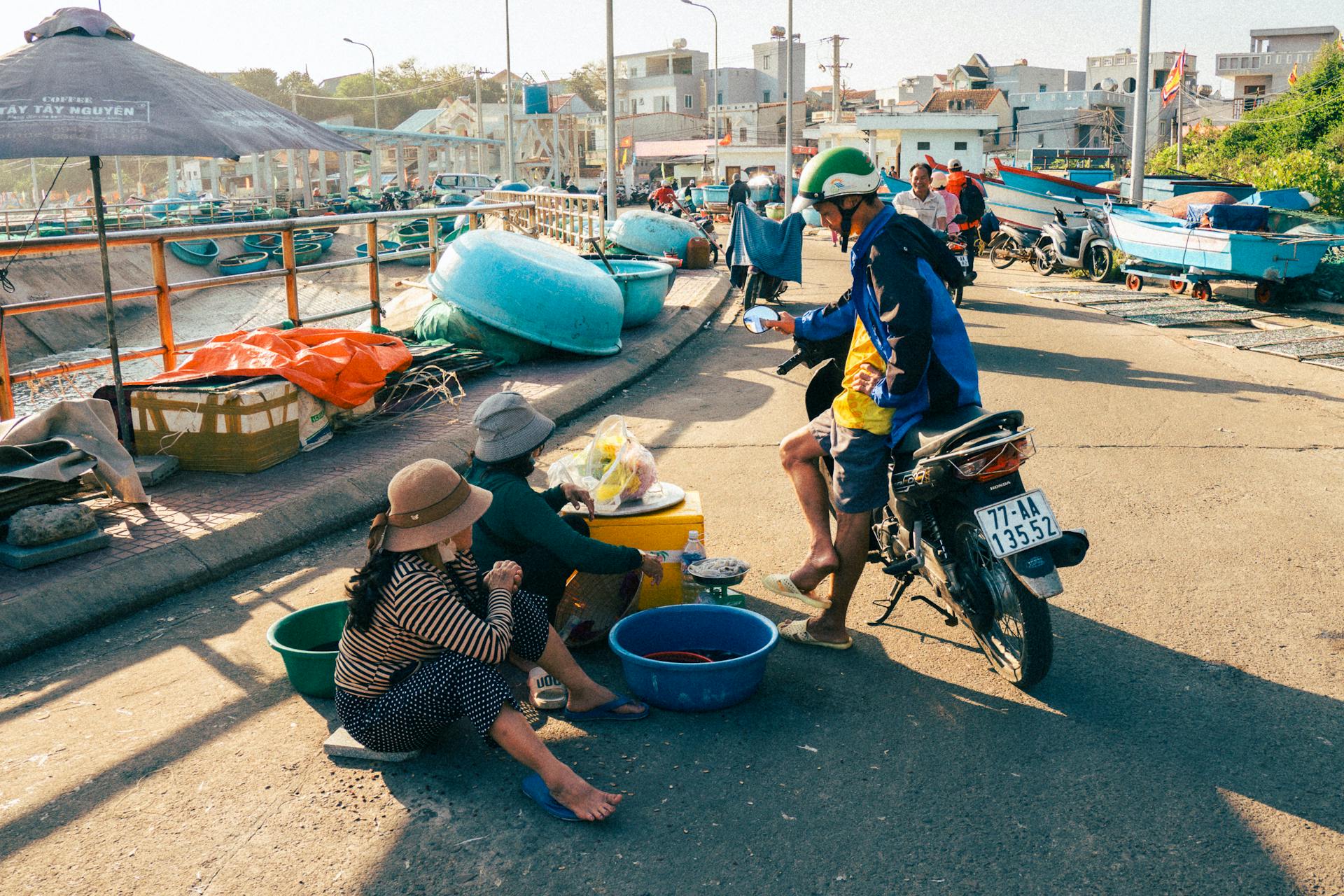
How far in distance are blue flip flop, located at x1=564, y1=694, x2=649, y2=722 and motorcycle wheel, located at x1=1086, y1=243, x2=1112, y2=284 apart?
16491 millimetres

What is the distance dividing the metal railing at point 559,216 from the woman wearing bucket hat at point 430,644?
1222cm

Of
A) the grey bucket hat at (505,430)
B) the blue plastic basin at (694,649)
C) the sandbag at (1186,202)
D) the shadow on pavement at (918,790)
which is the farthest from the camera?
the sandbag at (1186,202)

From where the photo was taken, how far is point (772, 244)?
14336mm

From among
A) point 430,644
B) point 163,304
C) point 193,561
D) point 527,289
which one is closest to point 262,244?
point 527,289

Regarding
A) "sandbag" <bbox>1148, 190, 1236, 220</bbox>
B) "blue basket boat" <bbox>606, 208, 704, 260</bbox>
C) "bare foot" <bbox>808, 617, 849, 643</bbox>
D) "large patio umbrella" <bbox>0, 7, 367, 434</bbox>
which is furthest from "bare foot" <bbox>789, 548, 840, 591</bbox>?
"blue basket boat" <bbox>606, 208, 704, 260</bbox>

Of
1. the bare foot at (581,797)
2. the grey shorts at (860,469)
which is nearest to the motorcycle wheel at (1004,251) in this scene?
the grey shorts at (860,469)

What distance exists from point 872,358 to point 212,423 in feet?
13.3

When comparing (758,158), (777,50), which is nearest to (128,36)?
(758,158)

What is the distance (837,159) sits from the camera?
4.16m

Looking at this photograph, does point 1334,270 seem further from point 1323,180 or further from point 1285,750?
point 1285,750

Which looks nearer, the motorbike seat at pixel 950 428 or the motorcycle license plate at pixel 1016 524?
the motorcycle license plate at pixel 1016 524

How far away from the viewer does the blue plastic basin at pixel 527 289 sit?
9.64m

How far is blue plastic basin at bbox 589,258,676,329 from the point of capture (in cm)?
1228

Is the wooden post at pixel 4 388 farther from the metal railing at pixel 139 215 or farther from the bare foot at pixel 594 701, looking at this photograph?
the metal railing at pixel 139 215
